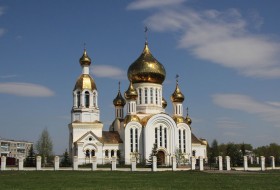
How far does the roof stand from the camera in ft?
158

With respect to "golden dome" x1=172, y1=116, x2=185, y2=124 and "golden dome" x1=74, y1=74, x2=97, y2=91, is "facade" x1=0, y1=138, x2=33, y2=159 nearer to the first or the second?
"golden dome" x1=74, y1=74, x2=97, y2=91

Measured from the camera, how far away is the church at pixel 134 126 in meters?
47.3

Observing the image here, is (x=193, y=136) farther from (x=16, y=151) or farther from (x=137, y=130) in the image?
(x=16, y=151)

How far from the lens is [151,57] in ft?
169

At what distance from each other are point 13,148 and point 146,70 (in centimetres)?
7211

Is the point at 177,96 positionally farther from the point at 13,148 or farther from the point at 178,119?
the point at 13,148

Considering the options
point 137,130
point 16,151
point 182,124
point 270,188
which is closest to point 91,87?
point 137,130

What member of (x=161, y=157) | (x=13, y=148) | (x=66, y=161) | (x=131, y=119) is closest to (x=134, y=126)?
(x=131, y=119)

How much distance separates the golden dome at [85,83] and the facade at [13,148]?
58.3 m

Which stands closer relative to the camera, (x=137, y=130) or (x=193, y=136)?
(x=137, y=130)

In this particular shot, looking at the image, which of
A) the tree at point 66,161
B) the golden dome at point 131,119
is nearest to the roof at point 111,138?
the golden dome at point 131,119

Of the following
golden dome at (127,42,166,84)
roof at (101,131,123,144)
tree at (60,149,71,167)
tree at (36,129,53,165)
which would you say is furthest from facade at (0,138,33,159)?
golden dome at (127,42,166,84)

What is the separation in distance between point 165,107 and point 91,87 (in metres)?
12.4

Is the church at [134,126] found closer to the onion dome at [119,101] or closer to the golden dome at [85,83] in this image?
the golden dome at [85,83]
